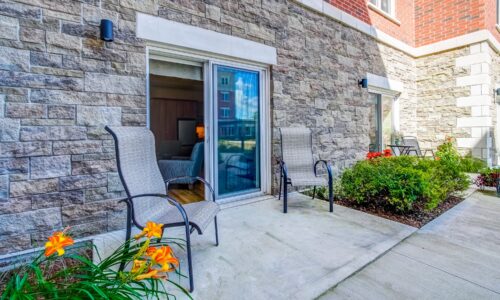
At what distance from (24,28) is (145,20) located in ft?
3.48

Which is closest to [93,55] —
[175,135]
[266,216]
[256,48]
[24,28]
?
[24,28]

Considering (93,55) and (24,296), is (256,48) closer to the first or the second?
(93,55)

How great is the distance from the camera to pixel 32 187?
7.72 feet

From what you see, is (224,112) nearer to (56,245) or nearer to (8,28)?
(8,28)

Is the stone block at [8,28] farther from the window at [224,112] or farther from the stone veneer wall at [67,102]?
the window at [224,112]

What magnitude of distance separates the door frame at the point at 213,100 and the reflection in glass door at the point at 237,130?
0.21ft

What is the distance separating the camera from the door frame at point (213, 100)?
125 inches

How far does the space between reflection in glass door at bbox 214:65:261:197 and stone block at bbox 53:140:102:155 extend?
1425 mm

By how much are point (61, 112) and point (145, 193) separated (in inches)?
46.0

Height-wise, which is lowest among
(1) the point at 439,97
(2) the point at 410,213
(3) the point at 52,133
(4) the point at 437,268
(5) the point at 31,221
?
(4) the point at 437,268

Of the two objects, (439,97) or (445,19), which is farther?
(439,97)

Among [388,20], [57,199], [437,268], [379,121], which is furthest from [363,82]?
[57,199]

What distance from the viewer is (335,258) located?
7.23 feet

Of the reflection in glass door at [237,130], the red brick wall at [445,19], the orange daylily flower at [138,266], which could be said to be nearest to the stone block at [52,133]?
the reflection in glass door at [237,130]
